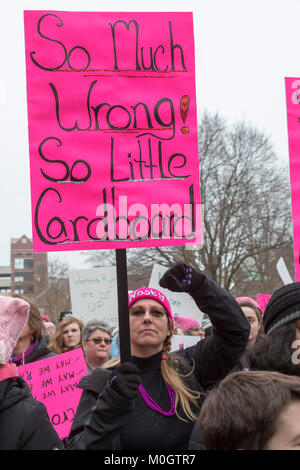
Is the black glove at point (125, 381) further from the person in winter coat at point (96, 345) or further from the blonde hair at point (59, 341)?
the blonde hair at point (59, 341)

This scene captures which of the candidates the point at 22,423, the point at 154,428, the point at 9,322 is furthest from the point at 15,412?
the point at 154,428

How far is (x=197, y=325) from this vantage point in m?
8.01

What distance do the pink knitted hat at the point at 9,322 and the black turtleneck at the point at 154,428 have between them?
2.21ft

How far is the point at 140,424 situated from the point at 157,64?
6.17ft

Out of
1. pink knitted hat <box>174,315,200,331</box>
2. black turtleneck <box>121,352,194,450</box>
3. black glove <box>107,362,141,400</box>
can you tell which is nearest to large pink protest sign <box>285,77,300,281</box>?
black turtleneck <box>121,352,194,450</box>

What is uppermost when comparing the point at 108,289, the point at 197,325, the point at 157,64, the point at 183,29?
the point at 183,29

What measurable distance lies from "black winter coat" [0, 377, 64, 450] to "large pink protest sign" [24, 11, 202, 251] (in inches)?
33.0

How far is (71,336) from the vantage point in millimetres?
6199

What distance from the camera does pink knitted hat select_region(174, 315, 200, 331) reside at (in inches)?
311

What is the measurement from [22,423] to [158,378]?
2.91 ft

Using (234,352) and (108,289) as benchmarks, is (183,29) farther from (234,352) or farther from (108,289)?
(108,289)

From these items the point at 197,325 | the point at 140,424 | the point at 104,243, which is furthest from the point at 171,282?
the point at 197,325

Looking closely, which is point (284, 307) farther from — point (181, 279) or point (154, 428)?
point (154, 428)

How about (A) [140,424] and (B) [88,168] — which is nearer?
(A) [140,424]
